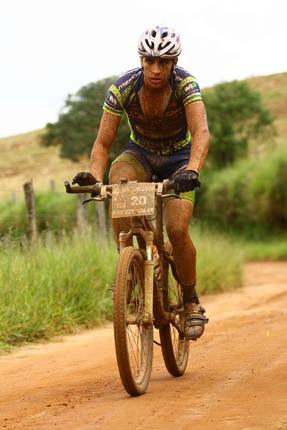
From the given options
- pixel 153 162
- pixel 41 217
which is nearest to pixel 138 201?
pixel 153 162

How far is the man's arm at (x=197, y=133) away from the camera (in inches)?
272

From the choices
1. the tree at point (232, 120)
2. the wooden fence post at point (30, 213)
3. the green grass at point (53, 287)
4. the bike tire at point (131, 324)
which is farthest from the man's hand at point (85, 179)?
the tree at point (232, 120)

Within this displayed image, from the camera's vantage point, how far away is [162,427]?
5.31 m

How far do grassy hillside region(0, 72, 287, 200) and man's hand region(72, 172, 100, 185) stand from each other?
164 feet

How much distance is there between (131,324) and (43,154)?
6582 cm

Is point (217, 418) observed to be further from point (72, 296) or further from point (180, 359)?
point (72, 296)

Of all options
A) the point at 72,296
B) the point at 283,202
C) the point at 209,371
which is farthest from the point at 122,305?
the point at 283,202

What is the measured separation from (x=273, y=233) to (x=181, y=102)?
25088 millimetres

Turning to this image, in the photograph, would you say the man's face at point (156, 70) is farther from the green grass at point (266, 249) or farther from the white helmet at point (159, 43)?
the green grass at point (266, 249)

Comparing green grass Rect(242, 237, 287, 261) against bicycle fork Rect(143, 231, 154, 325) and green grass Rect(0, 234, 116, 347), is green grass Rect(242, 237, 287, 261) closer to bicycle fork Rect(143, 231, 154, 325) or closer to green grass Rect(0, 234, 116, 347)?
green grass Rect(0, 234, 116, 347)

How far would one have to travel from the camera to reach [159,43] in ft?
22.9

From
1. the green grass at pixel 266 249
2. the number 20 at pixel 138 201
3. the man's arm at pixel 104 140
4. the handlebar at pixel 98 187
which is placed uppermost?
the man's arm at pixel 104 140

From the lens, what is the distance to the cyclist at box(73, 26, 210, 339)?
7.00 meters

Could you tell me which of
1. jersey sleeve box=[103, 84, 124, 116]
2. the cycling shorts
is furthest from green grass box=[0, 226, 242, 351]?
jersey sleeve box=[103, 84, 124, 116]
